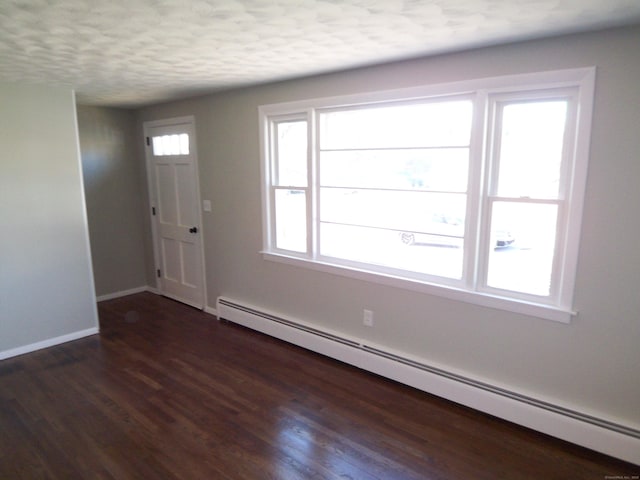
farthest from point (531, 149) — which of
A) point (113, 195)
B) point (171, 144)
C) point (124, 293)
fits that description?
point (124, 293)

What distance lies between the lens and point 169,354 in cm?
358

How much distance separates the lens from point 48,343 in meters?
3.74

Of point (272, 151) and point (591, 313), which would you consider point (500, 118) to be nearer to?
point (591, 313)

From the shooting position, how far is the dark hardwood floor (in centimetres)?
219

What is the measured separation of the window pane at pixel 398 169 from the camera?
274 cm

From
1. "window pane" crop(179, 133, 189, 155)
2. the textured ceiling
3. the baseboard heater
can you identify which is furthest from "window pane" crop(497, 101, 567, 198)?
"window pane" crop(179, 133, 189, 155)

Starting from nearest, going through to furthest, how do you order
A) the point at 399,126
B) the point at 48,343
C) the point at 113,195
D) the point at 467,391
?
1. the point at 467,391
2. the point at 399,126
3. the point at 48,343
4. the point at 113,195

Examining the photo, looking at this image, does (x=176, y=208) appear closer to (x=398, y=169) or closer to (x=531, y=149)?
(x=398, y=169)

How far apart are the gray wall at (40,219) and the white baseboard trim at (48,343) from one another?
0.09 feet

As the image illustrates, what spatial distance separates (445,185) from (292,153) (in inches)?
58.5

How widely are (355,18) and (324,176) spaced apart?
1.62 metres

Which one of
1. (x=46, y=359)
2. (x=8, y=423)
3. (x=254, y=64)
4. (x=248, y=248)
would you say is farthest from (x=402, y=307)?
(x=46, y=359)

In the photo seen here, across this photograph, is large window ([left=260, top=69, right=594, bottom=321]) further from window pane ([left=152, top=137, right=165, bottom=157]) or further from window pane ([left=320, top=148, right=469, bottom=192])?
window pane ([left=152, top=137, right=165, bottom=157])

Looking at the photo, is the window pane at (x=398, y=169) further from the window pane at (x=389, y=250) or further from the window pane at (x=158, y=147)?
the window pane at (x=158, y=147)
